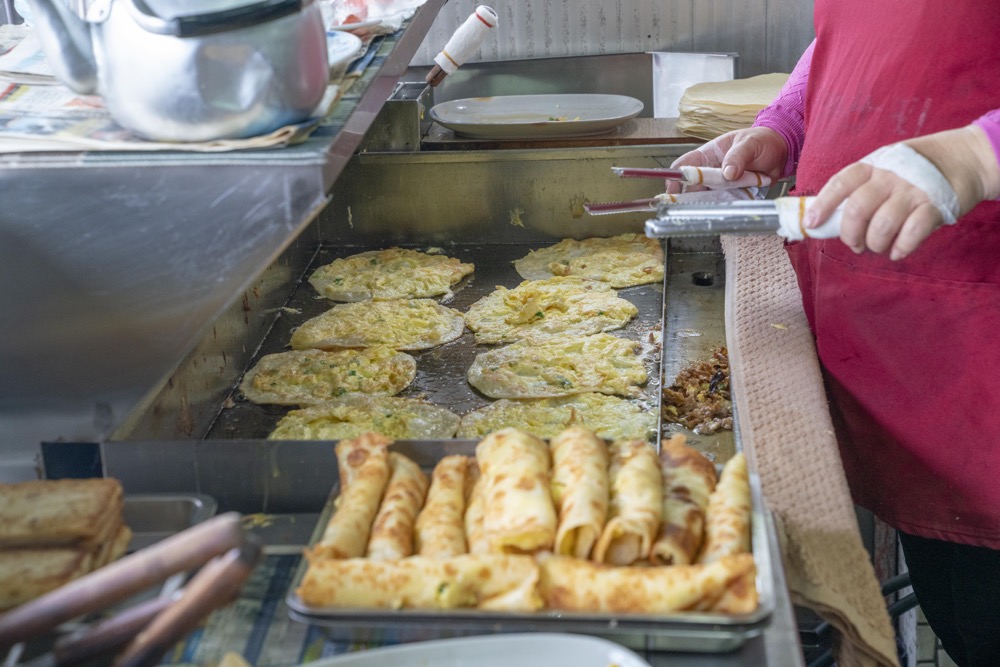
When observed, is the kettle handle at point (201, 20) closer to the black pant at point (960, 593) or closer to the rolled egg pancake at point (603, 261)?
the black pant at point (960, 593)

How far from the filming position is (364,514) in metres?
1.49

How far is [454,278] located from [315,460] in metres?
1.72

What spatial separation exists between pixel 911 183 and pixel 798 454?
525 millimetres

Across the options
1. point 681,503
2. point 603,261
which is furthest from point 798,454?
point 603,261

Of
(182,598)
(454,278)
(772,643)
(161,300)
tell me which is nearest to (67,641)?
(182,598)

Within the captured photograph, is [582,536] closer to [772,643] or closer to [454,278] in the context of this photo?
[772,643]

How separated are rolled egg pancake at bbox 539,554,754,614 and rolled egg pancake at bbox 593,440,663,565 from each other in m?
0.06

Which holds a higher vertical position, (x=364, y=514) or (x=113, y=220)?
(x=113, y=220)

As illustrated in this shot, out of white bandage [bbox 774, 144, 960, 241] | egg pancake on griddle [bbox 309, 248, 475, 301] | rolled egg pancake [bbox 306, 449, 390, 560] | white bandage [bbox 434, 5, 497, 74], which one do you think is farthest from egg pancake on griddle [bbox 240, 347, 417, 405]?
white bandage [bbox 774, 144, 960, 241]

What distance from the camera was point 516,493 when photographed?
1.46 meters

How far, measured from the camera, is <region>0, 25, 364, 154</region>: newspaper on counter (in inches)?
56.4

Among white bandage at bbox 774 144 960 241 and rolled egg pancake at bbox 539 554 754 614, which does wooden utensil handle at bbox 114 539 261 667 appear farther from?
white bandage at bbox 774 144 960 241

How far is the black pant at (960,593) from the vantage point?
2340mm

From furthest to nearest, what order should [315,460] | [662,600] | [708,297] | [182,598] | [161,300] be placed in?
[708,297] < [315,460] < [161,300] < [662,600] < [182,598]
